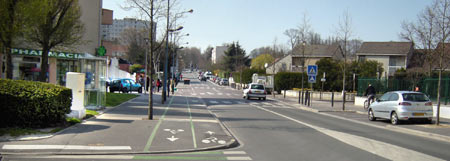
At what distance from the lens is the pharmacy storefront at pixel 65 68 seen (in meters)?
18.4

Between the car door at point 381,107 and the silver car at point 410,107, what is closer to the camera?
the silver car at point 410,107

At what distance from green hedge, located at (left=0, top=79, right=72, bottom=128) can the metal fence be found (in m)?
19.5

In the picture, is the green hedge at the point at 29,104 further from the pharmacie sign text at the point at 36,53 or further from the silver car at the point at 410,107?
the pharmacie sign text at the point at 36,53

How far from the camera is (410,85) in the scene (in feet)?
86.4

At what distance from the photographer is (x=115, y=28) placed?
160 m

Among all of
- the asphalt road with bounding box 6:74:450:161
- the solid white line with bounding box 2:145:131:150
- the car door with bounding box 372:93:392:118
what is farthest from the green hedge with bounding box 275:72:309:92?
the solid white line with bounding box 2:145:131:150

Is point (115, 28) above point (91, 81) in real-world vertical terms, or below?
above

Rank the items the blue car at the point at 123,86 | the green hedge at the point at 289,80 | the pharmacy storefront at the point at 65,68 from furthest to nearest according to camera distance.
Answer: the green hedge at the point at 289,80 < the blue car at the point at 123,86 < the pharmacy storefront at the point at 65,68

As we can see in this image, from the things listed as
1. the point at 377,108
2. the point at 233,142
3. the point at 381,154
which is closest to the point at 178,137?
the point at 233,142

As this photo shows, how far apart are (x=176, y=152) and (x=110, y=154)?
4.94 feet

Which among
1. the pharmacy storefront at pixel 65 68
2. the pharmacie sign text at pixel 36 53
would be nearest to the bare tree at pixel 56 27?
the pharmacy storefront at pixel 65 68

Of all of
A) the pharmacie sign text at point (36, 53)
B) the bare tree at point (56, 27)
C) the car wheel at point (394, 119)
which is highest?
the bare tree at point (56, 27)

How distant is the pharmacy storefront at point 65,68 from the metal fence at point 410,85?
18013 millimetres

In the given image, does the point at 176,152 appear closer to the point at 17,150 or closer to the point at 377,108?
the point at 17,150
